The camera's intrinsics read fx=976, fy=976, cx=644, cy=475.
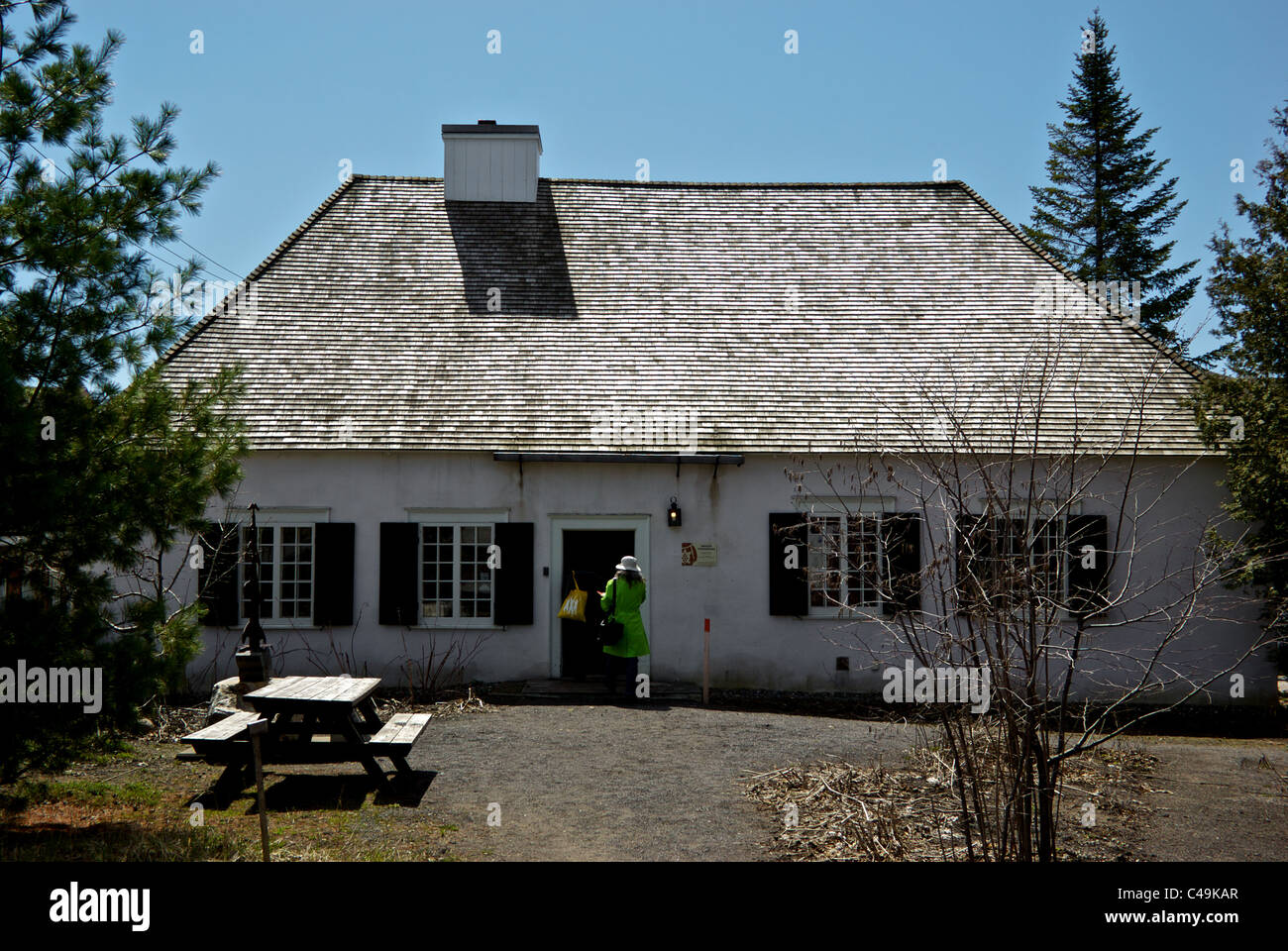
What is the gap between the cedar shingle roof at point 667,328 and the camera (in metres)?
13.3

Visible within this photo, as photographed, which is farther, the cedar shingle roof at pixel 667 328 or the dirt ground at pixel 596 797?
the cedar shingle roof at pixel 667 328

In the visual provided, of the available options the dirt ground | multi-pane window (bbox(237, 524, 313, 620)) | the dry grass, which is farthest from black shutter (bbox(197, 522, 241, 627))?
the dry grass

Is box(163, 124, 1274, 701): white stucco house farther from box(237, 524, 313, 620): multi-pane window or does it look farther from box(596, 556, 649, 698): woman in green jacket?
box(596, 556, 649, 698): woman in green jacket

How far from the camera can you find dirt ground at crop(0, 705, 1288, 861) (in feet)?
21.0

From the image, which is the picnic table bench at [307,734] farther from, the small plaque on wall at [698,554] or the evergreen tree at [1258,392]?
the evergreen tree at [1258,392]

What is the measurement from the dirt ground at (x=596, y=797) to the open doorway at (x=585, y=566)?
243cm


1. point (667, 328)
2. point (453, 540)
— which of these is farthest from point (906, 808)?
point (667, 328)

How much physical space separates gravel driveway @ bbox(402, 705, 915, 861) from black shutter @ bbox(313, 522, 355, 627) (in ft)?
9.41

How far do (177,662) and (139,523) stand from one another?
99cm

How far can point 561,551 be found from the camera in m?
13.1

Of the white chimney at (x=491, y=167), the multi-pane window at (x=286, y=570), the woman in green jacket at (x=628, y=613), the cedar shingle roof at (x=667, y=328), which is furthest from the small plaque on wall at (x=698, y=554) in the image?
the white chimney at (x=491, y=167)
